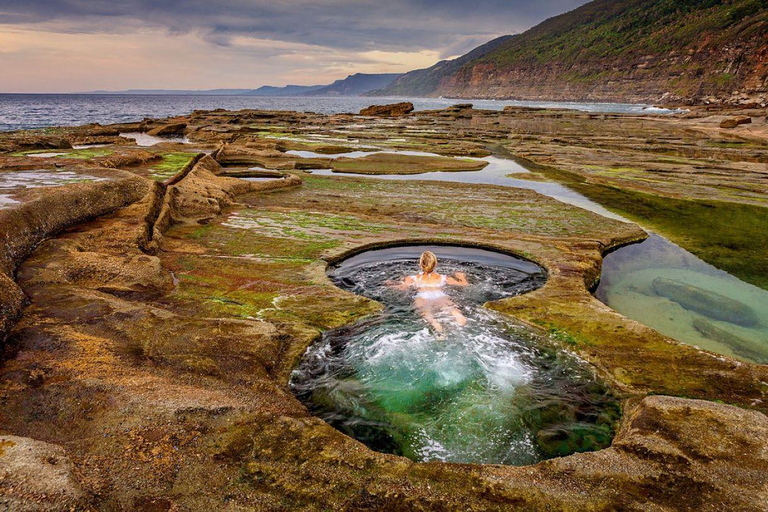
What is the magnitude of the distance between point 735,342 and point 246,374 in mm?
9624

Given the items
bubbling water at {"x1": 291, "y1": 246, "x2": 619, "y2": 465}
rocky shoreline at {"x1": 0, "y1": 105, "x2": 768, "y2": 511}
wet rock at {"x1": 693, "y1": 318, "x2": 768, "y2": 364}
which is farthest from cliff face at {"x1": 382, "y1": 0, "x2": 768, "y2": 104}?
bubbling water at {"x1": 291, "y1": 246, "x2": 619, "y2": 465}

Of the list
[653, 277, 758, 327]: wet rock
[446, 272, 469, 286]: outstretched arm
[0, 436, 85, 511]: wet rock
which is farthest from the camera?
[446, 272, 469, 286]: outstretched arm

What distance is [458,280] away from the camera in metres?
11.4

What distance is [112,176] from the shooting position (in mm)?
16922

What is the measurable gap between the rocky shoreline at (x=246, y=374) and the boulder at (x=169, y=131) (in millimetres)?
42679

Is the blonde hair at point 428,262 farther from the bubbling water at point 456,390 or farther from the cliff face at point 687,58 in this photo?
the cliff face at point 687,58

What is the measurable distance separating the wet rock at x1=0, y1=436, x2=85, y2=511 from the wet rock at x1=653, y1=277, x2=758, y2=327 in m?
12.2

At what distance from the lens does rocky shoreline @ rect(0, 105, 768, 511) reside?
4.36 metres

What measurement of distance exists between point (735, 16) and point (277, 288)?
18886cm

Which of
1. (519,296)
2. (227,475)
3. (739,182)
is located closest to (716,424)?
(519,296)

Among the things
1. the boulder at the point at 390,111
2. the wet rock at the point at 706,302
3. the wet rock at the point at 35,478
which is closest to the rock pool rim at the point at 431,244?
the wet rock at the point at 706,302

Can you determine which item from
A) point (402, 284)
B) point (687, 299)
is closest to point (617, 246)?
point (687, 299)

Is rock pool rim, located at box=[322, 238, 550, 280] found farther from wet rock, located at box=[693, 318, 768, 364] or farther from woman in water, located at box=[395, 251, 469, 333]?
wet rock, located at box=[693, 318, 768, 364]

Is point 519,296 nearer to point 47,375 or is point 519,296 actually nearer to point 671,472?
point 671,472
